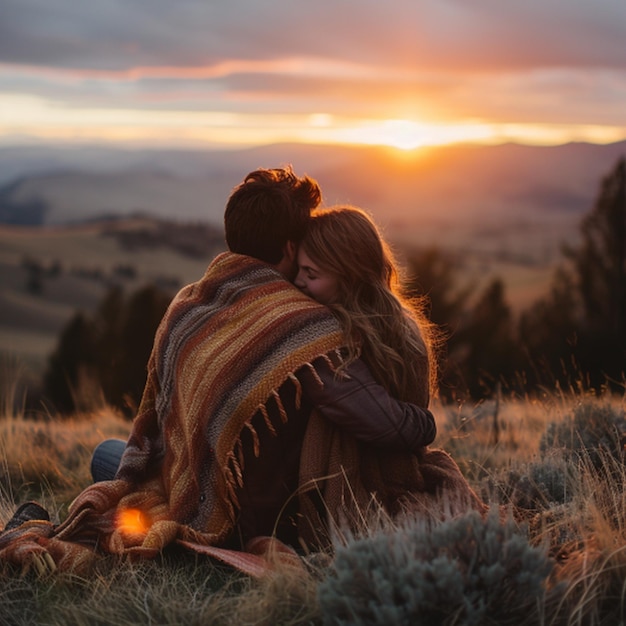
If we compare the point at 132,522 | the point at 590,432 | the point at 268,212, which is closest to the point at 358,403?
the point at 268,212

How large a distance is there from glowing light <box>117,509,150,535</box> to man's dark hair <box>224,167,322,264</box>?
1221mm

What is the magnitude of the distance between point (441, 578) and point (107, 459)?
2.28 meters

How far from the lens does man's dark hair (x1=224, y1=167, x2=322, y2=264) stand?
10.4ft

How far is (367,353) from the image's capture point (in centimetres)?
326

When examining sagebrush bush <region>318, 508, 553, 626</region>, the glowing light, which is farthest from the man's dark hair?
sagebrush bush <region>318, 508, 553, 626</region>

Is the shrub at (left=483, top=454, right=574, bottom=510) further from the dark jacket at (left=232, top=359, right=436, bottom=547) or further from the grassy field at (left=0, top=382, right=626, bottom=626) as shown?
the dark jacket at (left=232, top=359, right=436, bottom=547)

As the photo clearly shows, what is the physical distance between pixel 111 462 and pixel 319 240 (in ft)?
5.57

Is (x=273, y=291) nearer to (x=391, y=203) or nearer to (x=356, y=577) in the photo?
(x=356, y=577)

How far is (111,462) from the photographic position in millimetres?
4035

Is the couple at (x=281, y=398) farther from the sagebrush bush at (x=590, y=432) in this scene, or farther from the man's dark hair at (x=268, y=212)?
the sagebrush bush at (x=590, y=432)

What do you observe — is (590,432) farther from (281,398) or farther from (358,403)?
(281,398)

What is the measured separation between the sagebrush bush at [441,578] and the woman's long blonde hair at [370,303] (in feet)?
2.93

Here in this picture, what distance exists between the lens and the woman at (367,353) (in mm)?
3213

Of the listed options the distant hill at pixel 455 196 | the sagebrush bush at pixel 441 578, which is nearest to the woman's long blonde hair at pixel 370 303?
the sagebrush bush at pixel 441 578
